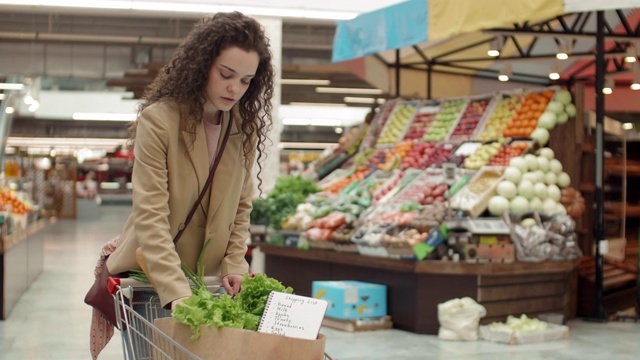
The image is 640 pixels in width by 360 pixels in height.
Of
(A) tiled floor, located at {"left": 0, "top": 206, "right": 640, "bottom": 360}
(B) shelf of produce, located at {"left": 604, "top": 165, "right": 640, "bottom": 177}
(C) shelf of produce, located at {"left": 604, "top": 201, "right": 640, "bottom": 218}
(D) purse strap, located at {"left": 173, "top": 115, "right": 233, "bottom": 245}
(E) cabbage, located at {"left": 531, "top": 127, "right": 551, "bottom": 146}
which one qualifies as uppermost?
(E) cabbage, located at {"left": 531, "top": 127, "right": 551, "bottom": 146}

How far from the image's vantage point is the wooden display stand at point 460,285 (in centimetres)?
698

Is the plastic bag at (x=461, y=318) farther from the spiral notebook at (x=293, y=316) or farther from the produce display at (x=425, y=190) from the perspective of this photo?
the spiral notebook at (x=293, y=316)

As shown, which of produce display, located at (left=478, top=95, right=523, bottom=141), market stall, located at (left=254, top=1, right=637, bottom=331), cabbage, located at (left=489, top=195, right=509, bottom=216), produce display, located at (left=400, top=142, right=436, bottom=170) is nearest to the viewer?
market stall, located at (left=254, top=1, right=637, bottom=331)

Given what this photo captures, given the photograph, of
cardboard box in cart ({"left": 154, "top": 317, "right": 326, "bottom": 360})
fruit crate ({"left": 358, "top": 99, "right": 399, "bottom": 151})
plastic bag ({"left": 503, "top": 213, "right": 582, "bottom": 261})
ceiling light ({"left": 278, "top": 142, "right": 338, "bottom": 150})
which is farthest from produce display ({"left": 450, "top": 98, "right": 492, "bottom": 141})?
ceiling light ({"left": 278, "top": 142, "right": 338, "bottom": 150})

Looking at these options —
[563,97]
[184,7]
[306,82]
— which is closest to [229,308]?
[563,97]

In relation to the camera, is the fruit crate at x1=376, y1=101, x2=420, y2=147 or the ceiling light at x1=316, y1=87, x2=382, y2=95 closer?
the fruit crate at x1=376, y1=101, x2=420, y2=147

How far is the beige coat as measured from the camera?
235 centimetres

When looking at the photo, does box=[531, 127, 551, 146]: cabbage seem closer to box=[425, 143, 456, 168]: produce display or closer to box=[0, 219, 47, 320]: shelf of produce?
box=[425, 143, 456, 168]: produce display

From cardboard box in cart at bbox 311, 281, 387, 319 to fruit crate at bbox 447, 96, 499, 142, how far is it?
212 cm

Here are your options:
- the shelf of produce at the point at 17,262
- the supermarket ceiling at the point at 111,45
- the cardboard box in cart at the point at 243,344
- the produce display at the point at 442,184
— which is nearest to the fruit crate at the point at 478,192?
the produce display at the point at 442,184

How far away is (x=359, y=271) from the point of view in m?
7.73

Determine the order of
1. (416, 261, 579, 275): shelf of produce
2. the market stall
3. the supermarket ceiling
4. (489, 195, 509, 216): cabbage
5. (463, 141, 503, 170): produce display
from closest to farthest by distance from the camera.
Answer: (416, 261, 579, 275): shelf of produce
the market stall
(489, 195, 509, 216): cabbage
(463, 141, 503, 170): produce display
the supermarket ceiling

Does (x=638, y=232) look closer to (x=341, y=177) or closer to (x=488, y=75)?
(x=341, y=177)

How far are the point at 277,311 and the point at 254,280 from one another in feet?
0.50
